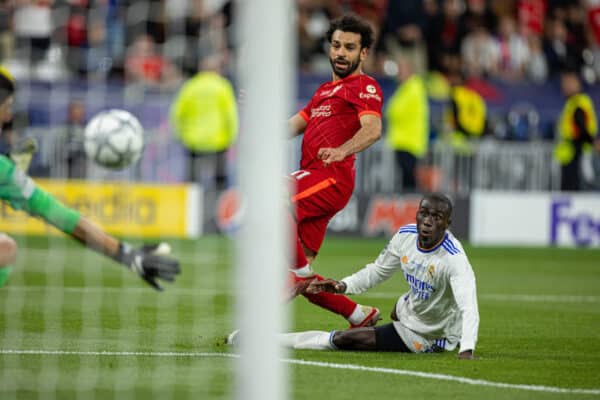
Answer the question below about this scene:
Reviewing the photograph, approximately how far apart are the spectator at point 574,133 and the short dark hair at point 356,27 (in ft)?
34.4

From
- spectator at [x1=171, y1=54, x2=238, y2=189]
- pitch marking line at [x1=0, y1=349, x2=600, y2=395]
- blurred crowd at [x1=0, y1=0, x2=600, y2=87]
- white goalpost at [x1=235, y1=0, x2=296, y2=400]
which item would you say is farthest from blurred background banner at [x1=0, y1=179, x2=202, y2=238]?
white goalpost at [x1=235, y1=0, x2=296, y2=400]

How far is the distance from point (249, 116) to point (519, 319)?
5.89 metres

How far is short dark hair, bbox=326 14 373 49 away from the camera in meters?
7.57

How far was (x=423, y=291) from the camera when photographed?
6.95m

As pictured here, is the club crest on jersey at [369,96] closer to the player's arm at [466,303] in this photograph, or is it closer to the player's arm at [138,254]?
the player's arm at [466,303]

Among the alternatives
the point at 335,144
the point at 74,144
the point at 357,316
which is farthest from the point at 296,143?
the point at 357,316

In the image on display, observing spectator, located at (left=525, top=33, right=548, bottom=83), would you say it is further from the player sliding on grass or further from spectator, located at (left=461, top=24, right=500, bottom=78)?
the player sliding on grass

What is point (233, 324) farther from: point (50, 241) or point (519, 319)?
point (50, 241)

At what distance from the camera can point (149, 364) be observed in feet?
20.9

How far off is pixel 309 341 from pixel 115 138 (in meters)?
4.43

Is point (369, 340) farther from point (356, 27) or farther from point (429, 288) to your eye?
point (356, 27)

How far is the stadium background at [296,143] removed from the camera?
46.2ft

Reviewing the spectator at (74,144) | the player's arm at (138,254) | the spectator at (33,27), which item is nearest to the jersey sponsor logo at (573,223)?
the spectator at (74,144)

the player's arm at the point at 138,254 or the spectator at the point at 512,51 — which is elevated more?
the spectator at the point at 512,51
